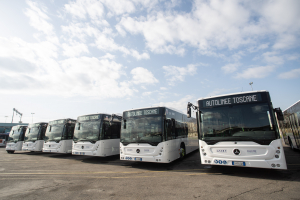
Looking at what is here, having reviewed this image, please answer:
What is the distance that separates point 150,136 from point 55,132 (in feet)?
32.7

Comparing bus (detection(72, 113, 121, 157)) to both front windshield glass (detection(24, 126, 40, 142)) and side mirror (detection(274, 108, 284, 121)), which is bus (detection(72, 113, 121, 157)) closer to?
front windshield glass (detection(24, 126, 40, 142))

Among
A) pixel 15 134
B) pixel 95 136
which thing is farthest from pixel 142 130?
pixel 15 134

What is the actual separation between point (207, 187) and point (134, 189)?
7.73 feet

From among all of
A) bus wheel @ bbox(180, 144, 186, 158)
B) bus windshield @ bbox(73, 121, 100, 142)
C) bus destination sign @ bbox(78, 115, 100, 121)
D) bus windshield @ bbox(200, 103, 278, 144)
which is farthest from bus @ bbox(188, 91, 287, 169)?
bus destination sign @ bbox(78, 115, 100, 121)

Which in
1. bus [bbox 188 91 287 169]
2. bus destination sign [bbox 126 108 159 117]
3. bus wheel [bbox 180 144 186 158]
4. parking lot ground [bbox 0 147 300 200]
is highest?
bus destination sign [bbox 126 108 159 117]

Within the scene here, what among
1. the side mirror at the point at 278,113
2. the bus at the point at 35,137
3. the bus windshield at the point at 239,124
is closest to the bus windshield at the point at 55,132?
the bus at the point at 35,137

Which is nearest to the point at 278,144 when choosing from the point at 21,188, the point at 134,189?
the point at 134,189

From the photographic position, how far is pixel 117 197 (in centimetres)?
469

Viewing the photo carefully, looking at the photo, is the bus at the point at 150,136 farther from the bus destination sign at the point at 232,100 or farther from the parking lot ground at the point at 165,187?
the parking lot ground at the point at 165,187

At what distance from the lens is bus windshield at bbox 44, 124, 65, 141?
13.8m

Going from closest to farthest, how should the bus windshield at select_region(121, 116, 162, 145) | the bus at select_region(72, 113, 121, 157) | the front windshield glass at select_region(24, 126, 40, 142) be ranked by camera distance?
1. the bus windshield at select_region(121, 116, 162, 145)
2. the bus at select_region(72, 113, 121, 157)
3. the front windshield glass at select_region(24, 126, 40, 142)

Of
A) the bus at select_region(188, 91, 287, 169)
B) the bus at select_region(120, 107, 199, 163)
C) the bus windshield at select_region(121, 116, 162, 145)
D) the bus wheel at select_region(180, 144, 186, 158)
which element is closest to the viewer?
the bus at select_region(188, 91, 287, 169)

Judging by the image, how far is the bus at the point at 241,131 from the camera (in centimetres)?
578

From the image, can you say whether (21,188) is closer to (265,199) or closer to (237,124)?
(265,199)
